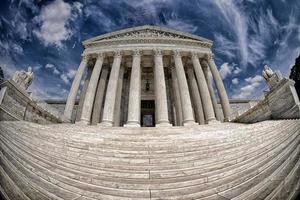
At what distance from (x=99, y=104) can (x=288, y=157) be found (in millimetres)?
22174

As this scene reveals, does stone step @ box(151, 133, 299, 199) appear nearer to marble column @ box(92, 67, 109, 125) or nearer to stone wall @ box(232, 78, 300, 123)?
stone wall @ box(232, 78, 300, 123)

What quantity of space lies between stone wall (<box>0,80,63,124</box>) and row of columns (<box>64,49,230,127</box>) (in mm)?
6866

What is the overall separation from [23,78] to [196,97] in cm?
1958

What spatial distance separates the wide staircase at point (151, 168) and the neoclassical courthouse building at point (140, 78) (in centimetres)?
1206

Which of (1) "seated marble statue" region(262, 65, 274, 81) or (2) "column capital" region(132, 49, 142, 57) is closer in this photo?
(1) "seated marble statue" region(262, 65, 274, 81)

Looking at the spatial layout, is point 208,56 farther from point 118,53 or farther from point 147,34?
point 118,53

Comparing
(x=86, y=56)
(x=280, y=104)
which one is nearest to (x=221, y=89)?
(x=280, y=104)

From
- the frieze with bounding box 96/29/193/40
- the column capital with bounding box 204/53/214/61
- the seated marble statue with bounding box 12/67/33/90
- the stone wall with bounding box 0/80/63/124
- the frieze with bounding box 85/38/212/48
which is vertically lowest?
the stone wall with bounding box 0/80/63/124

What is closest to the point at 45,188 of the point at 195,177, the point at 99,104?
the point at 195,177

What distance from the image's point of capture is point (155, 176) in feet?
16.5

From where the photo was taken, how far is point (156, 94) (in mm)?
21297

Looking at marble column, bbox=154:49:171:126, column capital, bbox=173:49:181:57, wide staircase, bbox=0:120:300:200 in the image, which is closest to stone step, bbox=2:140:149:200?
wide staircase, bbox=0:120:300:200

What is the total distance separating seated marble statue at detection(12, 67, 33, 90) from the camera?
11.5 meters

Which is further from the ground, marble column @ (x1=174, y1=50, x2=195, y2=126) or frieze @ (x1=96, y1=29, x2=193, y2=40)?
frieze @ (x1=96, y1=29, x2=193, y2=40)
